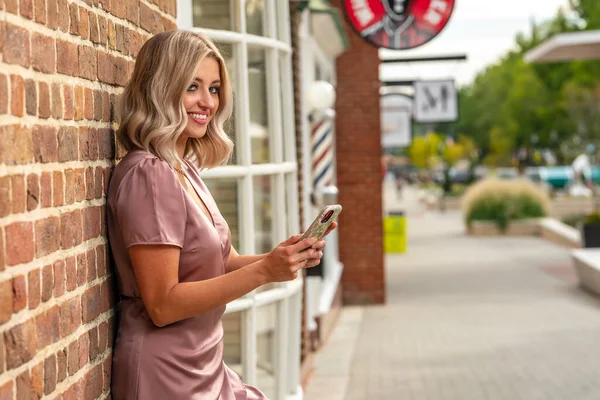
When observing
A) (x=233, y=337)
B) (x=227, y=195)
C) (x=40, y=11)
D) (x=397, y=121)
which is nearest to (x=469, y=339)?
(x=233, y=337)

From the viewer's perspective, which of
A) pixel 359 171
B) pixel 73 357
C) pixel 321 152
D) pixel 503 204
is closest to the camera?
pixel 73 357

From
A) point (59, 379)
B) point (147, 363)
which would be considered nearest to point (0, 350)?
point (59, 379)

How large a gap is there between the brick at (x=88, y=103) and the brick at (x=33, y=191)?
1.49 ft

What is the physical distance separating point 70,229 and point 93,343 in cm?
36

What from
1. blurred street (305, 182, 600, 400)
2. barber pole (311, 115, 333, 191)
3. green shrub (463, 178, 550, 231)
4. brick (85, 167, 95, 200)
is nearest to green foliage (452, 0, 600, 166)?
green shrub (463, 178, 550, 231)

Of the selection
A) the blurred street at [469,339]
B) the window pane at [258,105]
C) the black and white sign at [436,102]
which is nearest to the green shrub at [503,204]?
the black and white sign at [436,102]

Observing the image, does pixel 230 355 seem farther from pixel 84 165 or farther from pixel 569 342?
pixel 569 342

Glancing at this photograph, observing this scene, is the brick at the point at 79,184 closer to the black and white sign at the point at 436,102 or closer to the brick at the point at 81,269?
the brick at the point at 81,269

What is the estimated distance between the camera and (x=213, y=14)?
492cm

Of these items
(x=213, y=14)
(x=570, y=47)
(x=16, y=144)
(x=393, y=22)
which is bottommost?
(x=16, y=144)

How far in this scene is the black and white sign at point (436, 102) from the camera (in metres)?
20.4

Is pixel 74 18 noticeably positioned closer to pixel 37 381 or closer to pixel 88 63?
pixel 88 63

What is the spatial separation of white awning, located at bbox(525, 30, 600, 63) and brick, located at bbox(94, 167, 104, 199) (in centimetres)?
1536

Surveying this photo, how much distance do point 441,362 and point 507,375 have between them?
0.81 metres
